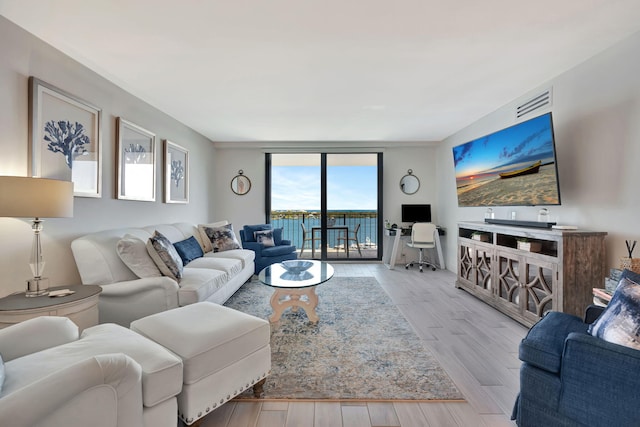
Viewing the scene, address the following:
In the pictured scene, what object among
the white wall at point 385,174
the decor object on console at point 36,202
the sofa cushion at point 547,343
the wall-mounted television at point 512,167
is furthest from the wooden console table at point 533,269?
the decor object on console at point 36,202

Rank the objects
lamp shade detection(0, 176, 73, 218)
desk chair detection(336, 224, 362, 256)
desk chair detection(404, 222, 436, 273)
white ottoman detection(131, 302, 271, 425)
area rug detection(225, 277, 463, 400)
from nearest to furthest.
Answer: white ottoman detection(131, 302, 271, 425) < lamp shade detection(0, 176, 73, 218) < area rug detection(225, 277, 463, 400) < desk chair detection(404, 222, 436, 273) < desk chair detection(336, 224, 362, 256)

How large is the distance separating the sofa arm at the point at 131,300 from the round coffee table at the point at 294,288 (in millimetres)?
910

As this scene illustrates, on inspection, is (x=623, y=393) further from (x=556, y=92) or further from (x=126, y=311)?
(x=126, y=311)

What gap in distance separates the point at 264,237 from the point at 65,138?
2.89m

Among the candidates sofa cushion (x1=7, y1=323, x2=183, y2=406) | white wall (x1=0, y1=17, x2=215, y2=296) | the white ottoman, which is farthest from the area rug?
white wall (x1=0, y1=17, x2=215, y2=296)

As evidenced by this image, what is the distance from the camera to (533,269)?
277cm

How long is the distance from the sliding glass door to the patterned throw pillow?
1.98 metres

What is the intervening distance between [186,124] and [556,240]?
5.04 meters

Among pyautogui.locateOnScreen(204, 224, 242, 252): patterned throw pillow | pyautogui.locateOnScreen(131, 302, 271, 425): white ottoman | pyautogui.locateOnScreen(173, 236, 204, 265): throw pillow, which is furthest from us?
pyautogui.locateOnScreen(204, 224, 242, 252): patterned throw pillow

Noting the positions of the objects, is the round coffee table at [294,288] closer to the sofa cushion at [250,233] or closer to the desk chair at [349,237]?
the sofa cushion at [250,233]

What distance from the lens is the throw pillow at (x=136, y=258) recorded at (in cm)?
251

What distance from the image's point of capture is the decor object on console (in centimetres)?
169

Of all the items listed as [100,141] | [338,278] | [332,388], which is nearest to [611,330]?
[332,388]

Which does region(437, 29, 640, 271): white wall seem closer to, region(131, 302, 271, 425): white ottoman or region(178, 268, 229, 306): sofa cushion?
region(131, 302, 271, 425): white ottoman
